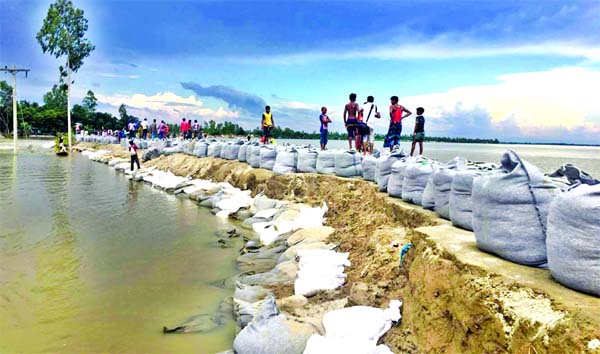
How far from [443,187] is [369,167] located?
9.16 ft

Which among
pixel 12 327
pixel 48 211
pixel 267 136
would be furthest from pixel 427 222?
pixel 267 136

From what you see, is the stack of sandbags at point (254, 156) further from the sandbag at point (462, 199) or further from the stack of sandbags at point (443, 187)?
the sandbag at point (462, 199)

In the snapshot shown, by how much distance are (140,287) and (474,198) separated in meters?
3.19

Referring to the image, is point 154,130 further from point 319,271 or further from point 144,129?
point 319,271

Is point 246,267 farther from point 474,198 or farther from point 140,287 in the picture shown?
point 474,198

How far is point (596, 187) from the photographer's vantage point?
6.21 ft

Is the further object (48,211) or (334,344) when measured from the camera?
(48,211)

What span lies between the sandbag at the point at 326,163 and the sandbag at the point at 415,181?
9.21ft

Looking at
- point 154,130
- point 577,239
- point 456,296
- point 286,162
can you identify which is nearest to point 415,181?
point 456,296

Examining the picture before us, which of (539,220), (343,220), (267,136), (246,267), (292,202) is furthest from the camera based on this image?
(267,136)

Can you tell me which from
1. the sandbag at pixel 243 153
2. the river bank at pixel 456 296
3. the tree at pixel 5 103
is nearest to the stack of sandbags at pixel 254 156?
the sandbag at pixel 243 153

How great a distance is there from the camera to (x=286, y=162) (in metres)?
8.68

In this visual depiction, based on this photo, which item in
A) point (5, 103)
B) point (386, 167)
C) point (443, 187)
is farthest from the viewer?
point (5, 103)

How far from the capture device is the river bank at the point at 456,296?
1.77m
